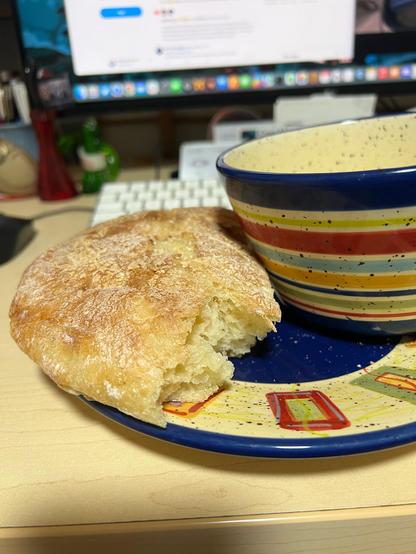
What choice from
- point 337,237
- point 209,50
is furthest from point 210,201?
point 337,237

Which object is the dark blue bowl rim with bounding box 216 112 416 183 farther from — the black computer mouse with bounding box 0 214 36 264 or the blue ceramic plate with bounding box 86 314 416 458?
the black computer mouse with bounding box 0 214 36 264

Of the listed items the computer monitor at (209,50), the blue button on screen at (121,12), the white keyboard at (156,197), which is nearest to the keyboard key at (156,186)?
the white keyboard at (156,197)

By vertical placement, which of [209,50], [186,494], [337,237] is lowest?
[186,494]

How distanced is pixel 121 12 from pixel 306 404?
621mm

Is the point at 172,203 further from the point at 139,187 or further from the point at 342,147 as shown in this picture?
the point at 342,147

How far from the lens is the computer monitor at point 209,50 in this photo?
0.69m

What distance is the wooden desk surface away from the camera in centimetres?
27

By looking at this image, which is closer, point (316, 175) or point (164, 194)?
point (316, 175)

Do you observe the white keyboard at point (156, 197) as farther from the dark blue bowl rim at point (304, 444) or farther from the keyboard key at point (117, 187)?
the dark blue bowl rim at point (304, 444)

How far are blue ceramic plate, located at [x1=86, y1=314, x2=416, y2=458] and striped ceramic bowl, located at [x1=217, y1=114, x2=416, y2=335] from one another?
0.02 metres

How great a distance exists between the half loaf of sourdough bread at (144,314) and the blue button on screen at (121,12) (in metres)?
0.43

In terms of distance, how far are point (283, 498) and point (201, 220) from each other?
25 centimetres

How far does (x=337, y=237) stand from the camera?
0.33m

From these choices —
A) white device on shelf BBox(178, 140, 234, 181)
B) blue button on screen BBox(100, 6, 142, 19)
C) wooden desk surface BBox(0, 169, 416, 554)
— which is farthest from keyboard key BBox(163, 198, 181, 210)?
wooden desk surface BBox(0, 169, 416, 554)
